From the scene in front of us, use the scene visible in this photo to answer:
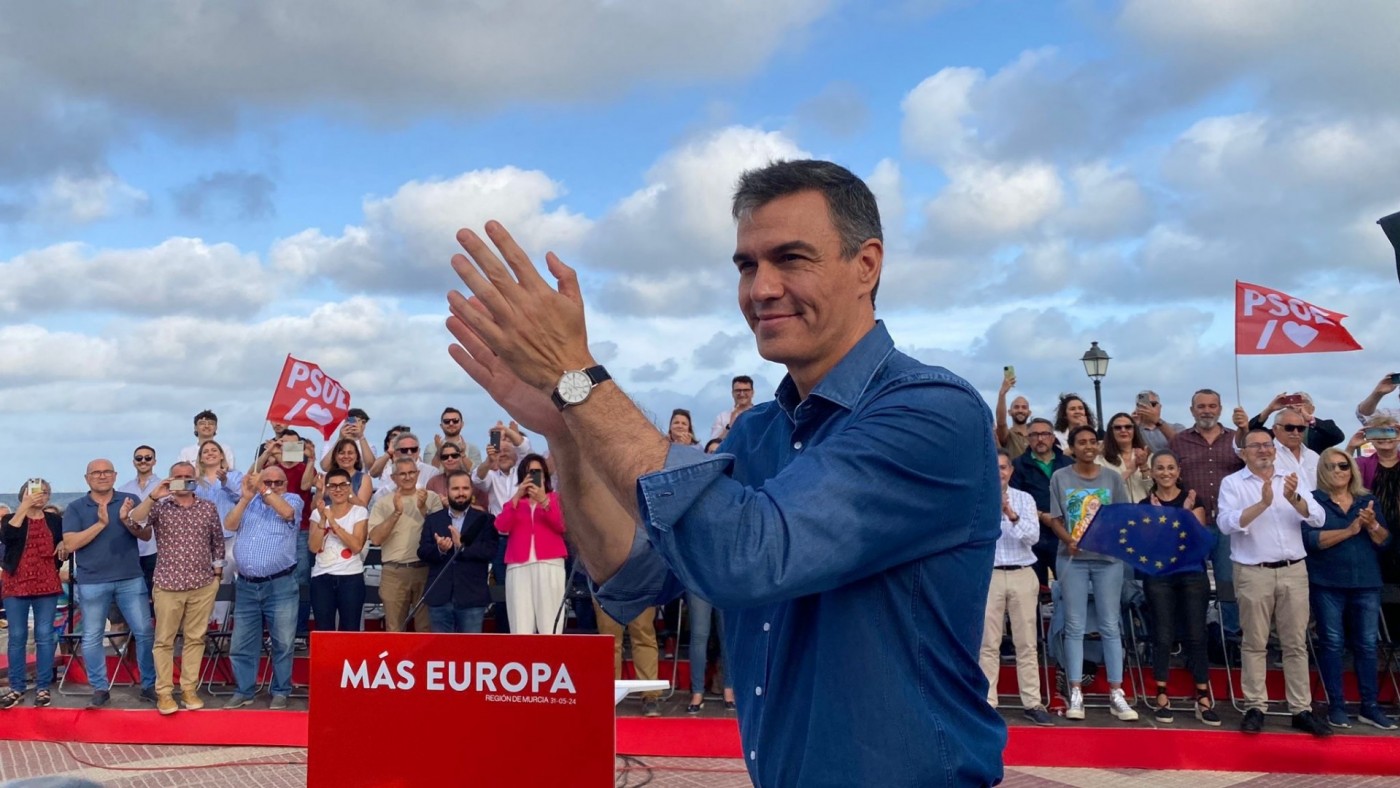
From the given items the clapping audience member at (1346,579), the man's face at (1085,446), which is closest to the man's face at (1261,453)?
the clapping audience member at (1346,579)

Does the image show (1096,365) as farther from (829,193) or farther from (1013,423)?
(829,193)

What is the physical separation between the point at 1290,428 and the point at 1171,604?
2051 millimetres

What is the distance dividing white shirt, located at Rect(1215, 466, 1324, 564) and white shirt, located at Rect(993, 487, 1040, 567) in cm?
159

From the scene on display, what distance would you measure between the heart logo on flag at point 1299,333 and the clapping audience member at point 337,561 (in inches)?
395

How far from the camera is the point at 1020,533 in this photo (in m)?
10.2

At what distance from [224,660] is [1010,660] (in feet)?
28.5

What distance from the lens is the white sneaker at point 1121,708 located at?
9.85m

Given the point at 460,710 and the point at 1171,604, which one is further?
the point at 1171,604

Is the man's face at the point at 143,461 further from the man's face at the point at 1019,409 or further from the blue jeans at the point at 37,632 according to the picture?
the man's face at the point at 1019,409

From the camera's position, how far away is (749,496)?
168 cm

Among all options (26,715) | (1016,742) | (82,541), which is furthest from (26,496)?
(1016,742)

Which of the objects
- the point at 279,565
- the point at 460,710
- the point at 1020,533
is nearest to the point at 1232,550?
→ the point at 1020,533

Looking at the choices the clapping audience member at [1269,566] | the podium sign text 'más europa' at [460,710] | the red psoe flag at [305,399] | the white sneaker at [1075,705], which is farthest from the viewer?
the red psoe flag at [305,399]

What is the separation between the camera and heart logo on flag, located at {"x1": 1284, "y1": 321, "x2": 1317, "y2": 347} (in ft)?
39.9
